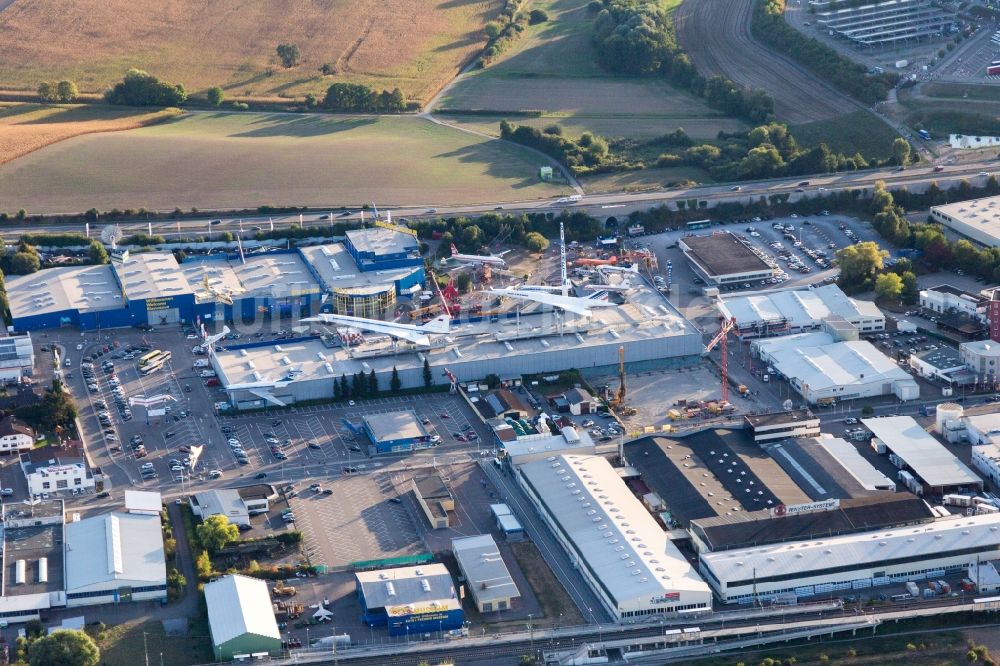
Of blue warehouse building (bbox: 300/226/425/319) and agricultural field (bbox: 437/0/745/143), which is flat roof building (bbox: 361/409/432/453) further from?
agricultural field (bbox: 437/0/745/143)

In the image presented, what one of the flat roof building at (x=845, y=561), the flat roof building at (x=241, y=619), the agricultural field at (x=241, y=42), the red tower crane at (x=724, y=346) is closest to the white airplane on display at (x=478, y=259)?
the red tower crane at (x=724, y=346)

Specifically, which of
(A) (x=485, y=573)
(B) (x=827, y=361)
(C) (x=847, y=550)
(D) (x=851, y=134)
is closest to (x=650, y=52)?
(D) (x=851, y=134)

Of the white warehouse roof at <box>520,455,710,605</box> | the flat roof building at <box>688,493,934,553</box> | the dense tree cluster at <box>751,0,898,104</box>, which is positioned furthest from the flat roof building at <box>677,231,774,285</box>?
the dense tree cluster at <box>751,0,898,104</box>

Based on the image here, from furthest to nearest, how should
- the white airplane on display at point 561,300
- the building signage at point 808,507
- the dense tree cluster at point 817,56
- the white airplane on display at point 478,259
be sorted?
1. the dense tree cluster at point 817,56
2. the white airplane on display at point 478,259
3. the white airplane on display at point 561,300
4. the building signage at point 808,507

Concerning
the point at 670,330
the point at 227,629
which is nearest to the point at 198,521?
the point at 227,629

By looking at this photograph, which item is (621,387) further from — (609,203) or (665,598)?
(609,203)

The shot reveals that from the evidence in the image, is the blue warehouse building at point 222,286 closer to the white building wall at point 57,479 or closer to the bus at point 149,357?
the bus at point 149,357
